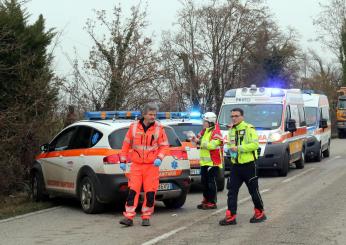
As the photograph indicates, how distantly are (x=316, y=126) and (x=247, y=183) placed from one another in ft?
43.1

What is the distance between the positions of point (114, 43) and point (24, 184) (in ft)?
23.3

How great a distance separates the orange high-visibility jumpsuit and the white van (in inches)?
477

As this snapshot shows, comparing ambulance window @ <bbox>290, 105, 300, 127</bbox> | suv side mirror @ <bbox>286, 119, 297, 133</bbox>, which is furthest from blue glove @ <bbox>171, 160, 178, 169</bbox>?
ambulance window @ <bbox>290, 105, 300, 127</bbox>

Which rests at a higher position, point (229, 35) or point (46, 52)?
point (229, 35)

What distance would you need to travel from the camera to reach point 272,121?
52.3ft

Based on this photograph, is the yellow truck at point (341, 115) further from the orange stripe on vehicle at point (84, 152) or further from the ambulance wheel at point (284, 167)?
the orange stripe on vehicle at point (84, 152)

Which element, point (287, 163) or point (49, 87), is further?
point (287, 163)

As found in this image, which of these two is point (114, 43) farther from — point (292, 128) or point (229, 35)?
point (229, 35)

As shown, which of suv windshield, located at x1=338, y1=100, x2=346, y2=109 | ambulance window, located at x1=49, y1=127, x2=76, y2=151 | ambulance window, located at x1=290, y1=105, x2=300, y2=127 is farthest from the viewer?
suv windshield, located at x1=338, y1=100, x2=346, y2=109

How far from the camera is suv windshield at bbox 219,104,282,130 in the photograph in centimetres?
1588

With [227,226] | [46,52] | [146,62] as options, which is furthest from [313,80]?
[227,226]

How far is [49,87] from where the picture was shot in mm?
13484

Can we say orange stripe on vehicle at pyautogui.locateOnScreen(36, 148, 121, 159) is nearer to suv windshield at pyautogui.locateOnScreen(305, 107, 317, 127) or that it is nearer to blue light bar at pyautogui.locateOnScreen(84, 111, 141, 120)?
blue light bar at pyautogui.locateOnScreen(84, 111, 141, 120)

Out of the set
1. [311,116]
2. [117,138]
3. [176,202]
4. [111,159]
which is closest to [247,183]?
[176,202]
